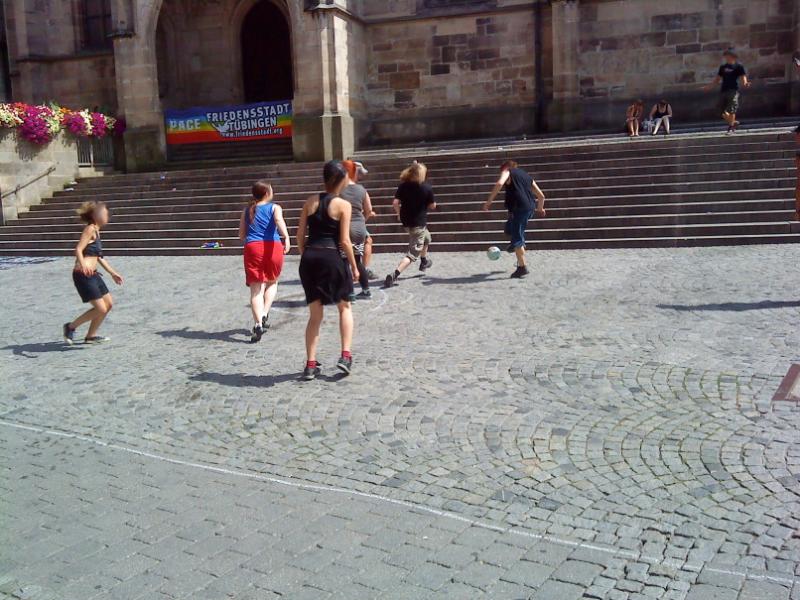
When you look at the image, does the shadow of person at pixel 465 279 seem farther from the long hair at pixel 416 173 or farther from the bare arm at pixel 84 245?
the bare arm at pixel 84 245

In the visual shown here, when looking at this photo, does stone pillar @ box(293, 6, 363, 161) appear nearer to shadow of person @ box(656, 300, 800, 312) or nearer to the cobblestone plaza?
the cobblestone plaza

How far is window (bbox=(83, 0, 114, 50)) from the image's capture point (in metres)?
26.7

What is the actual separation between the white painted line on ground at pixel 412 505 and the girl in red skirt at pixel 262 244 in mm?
2962

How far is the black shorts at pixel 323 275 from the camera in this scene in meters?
6.33

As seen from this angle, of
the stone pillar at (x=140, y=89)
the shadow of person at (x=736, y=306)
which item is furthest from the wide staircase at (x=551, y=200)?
the shadow of person at (x=736, y=306)

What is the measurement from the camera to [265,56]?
26.3 meters

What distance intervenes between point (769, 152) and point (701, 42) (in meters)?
8.18

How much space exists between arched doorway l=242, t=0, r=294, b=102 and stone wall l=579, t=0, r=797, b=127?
9.50 meters

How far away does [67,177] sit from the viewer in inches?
808

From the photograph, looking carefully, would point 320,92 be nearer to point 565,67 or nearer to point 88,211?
point 565,67

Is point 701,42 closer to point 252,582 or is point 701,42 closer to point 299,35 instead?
point 299,35

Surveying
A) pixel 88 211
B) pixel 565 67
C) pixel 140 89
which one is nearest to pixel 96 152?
pixel 140 89

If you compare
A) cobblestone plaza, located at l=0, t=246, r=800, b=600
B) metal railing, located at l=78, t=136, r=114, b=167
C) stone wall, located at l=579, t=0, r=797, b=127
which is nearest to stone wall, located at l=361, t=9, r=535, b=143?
stone wall, located at l=579, t=0, r=797, b=127

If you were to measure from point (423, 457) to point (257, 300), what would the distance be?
3.86 metres
